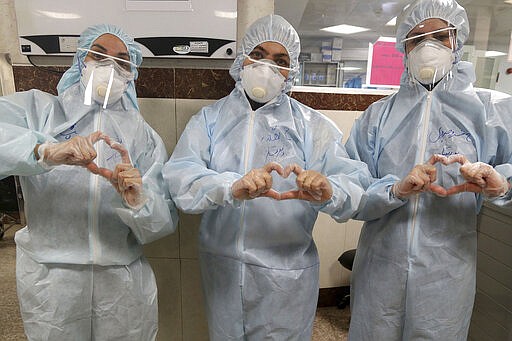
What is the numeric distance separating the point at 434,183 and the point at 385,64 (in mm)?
1152

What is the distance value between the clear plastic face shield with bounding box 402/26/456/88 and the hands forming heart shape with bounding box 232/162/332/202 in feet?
1.58

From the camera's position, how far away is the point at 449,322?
1.02 meters

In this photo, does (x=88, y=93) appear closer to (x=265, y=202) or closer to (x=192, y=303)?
(x=265, y=202)

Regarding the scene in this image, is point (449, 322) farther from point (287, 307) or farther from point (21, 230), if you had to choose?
point (21, 230)

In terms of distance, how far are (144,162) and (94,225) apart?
0.24 metres

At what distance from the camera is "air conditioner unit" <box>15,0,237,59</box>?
128cm

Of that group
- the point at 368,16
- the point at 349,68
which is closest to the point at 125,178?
the point at 368,16

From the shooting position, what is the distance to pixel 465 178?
89 cm

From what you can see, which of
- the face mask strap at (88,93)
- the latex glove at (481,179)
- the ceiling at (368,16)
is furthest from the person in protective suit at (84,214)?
the ceiling at (368,16)

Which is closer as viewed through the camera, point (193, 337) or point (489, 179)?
point (489, 179)

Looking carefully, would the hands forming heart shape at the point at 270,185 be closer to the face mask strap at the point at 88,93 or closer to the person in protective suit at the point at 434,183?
the person in protective suit at the point at 434,183

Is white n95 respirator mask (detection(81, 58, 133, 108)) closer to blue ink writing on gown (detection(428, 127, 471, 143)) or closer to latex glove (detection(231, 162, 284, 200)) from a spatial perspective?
latex glove (detection(231, 162, 284, 200))

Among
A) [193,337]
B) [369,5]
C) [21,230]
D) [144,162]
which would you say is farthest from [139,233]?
[369,5]

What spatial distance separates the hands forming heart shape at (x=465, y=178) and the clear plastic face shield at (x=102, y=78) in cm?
91
